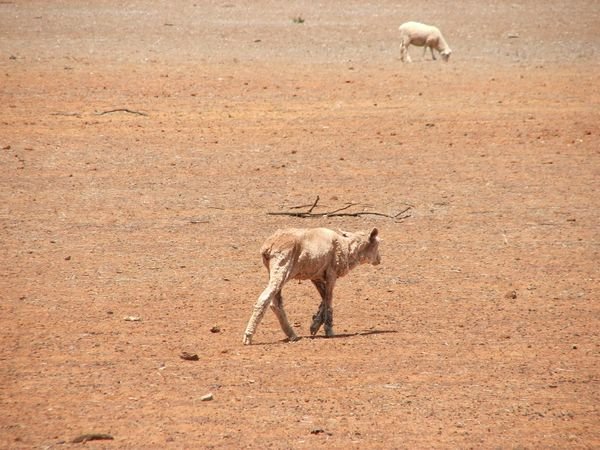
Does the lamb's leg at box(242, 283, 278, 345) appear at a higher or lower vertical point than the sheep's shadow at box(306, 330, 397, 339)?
higher

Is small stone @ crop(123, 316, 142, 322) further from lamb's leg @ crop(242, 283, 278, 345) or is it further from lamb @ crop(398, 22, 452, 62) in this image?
lamb @ crop(398, 22, 452, 62)

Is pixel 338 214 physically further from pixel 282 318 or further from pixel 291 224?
pixel 282 318

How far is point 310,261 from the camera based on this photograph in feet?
36.3

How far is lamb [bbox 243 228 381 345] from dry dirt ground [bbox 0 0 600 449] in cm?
34

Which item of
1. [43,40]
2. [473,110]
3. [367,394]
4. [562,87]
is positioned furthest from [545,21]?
[367,394]

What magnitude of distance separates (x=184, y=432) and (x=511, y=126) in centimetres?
1445

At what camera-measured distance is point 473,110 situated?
22.5m

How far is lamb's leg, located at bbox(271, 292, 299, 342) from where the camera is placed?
35.5ft

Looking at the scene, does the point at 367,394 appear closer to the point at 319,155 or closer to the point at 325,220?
the point at 325,220

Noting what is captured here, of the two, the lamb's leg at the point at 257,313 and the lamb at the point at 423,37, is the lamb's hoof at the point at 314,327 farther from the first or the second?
the lamb at the point at 423,37

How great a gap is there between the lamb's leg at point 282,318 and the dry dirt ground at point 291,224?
19 cm

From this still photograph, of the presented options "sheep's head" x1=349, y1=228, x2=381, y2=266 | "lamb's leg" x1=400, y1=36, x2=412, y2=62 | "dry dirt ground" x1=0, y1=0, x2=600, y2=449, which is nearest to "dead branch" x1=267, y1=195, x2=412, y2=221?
"dry dirt ground" x1=0, y1=0, x2=600, y2=449

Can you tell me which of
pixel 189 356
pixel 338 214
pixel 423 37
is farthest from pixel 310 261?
pixel 423 37

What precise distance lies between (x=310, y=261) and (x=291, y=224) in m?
4.74
